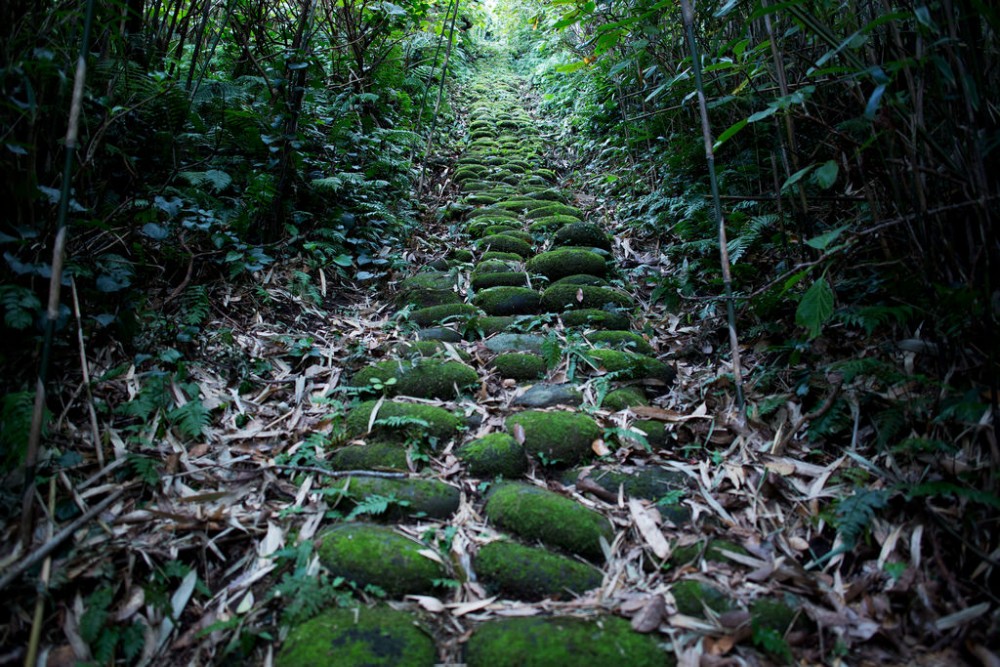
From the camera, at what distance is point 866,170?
2150mm

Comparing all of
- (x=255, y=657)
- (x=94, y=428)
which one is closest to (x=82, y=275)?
(x=94, y=428)

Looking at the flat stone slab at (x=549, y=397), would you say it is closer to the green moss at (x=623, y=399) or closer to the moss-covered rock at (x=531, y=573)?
the green moss at (x=623, y=399)

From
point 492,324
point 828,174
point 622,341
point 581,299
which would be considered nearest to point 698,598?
point 828,174

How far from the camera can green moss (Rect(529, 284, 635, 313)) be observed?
3.30m

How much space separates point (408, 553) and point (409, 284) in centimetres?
226

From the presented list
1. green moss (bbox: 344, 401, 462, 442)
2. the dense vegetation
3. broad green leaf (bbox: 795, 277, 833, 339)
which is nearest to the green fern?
the dense vegetation

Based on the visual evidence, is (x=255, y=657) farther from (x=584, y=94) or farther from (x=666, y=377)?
(x=584, y=94)

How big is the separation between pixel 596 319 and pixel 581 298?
0.28 metres

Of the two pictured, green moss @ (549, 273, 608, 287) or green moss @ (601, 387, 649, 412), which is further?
green moss @ (549, 273, 608, 287)

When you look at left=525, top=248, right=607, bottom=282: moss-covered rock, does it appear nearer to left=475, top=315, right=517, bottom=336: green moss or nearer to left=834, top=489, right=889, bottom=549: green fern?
left=475, top=315, right=517, bottom=336: green moss

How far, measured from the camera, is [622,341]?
290cm

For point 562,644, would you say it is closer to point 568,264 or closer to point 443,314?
point 443,314

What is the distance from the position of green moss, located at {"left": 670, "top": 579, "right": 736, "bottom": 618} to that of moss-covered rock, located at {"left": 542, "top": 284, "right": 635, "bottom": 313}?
1.95m

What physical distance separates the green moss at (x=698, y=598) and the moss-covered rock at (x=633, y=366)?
119 centimetres
